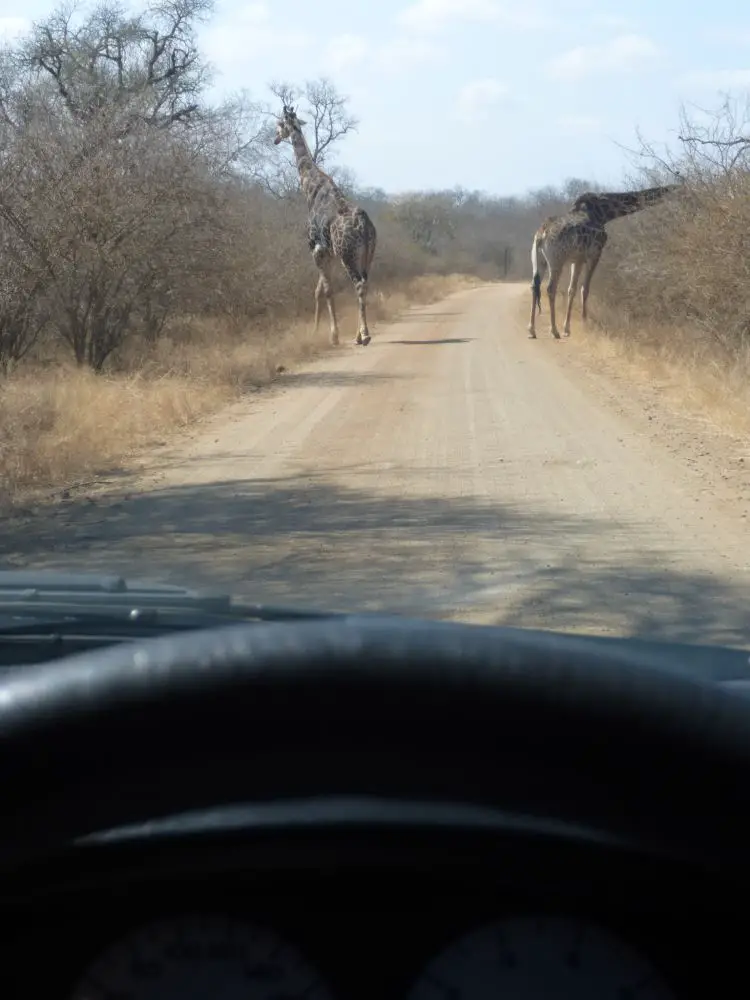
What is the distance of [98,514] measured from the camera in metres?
8.79

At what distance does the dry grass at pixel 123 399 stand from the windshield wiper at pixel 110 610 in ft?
21.0

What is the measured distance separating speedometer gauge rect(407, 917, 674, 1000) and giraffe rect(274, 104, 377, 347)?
21511 mm

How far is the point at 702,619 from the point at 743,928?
17.6 ft

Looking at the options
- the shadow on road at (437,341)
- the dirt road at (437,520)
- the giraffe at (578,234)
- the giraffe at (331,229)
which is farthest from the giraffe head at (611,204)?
the dirt road at (437,520)

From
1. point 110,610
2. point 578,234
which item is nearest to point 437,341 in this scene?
point 578,234

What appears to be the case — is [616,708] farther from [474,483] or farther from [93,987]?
[474,483]

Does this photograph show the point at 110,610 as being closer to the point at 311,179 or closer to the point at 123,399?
the point at 123,399

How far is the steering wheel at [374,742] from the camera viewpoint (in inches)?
33.7

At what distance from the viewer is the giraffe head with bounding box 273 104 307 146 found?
23812mm

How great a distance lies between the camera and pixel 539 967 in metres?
1.00

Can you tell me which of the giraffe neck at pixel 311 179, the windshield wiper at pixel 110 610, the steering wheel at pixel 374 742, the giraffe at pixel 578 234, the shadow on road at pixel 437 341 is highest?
the giraffe neck at pixel 311 179

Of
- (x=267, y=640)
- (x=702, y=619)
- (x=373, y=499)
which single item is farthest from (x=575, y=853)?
(x=373, y=499)

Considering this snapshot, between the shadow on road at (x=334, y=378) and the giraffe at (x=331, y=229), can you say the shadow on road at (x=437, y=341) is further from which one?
the shadow on road at (x=334, y=378)

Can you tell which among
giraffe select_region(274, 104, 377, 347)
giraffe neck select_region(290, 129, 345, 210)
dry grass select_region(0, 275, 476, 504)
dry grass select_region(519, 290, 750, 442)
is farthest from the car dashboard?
giraffe neck select_region(290, 129, 345, 210)
